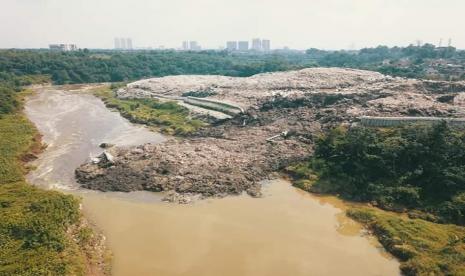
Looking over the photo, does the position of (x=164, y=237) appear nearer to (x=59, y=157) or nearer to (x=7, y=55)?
(x=59, y=157)

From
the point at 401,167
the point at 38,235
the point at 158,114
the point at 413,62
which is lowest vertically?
the point at 158,114

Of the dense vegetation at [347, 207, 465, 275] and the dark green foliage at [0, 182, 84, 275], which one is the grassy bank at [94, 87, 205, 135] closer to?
the dark green foliage at [0, 182, 84, 275]

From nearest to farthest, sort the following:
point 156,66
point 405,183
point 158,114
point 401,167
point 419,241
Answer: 1. point 419,241
2. point 405,183
3. point 401,167
4. point 158,114
5. point 156,66

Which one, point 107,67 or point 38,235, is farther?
point 107,67

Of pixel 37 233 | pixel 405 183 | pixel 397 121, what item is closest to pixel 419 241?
pixel 405 183

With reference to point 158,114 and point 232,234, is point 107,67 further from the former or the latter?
point 232,234

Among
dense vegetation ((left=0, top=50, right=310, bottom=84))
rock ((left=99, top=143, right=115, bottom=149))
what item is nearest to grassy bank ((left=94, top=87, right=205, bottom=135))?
rock ((left=99, top=143, right=115, bottom=149))
